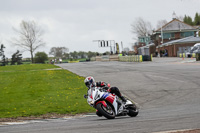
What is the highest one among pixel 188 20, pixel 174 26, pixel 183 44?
pixel 188 20

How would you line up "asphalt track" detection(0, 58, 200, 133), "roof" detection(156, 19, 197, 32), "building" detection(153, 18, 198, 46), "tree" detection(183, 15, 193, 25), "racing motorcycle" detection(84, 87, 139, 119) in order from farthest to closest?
"tree" detection(183, 15, 193, 25)
"roof" detection(156, 19, 197, 32)
"building" detection(153, 18, 198, 46)
"racing motorcycle" detection(84, 87, 139, 119)
"asphalt track" detection(0, 58, 200, 133)

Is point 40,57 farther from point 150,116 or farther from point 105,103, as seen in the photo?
point 105,103

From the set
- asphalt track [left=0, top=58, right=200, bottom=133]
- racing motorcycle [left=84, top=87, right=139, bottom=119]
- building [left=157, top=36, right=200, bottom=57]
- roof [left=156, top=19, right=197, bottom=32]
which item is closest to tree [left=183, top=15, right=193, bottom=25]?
roof [left=156, top=19, right=197, bottom=32]

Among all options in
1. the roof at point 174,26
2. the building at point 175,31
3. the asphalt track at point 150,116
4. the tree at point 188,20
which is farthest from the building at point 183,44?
the tree at point 188,20

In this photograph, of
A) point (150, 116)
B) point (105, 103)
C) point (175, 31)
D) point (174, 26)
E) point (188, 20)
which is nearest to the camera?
point (105, 103)

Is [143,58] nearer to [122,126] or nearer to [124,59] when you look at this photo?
[124,59]

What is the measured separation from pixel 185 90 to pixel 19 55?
4080 inches

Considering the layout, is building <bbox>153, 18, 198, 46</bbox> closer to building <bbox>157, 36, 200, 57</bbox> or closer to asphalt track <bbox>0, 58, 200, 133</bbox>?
building <bbox>157, 36, 200, 57</bbox>

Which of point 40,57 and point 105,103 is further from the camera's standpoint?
point 40,57

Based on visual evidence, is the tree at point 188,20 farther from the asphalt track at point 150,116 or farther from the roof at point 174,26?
the asphalt track at point 150,116

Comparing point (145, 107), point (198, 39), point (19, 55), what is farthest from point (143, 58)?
point (19, 55)

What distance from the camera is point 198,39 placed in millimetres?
81188

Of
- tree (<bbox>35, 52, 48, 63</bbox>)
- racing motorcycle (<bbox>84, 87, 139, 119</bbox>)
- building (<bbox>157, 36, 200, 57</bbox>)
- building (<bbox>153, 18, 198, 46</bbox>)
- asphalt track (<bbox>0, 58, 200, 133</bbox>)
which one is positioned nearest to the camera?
asphalt track (<bbox>0, 58, 200, 133</bbox>)

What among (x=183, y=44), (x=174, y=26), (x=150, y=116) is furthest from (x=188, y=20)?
(x=150, y=116)
